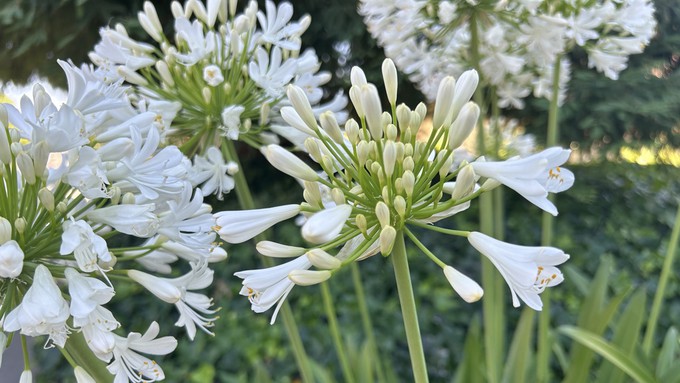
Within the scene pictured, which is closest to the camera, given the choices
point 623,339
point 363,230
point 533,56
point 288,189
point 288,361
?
point 363,230

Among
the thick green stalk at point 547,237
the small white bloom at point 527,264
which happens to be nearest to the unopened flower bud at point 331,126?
the small white bloom at point 527,264

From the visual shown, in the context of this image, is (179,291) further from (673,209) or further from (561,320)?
(673,209)

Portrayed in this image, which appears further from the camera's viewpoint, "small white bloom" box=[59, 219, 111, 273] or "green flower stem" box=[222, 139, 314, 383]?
"green flower stem" box=[222, 139, 314, 383]

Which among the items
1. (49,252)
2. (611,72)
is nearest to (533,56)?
(611,72)

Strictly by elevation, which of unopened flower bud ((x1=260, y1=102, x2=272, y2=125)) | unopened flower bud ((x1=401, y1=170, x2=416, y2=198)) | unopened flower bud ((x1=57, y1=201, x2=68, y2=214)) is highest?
unopened flower bud ((x1=57, y1=201, x2=68, y2=214))

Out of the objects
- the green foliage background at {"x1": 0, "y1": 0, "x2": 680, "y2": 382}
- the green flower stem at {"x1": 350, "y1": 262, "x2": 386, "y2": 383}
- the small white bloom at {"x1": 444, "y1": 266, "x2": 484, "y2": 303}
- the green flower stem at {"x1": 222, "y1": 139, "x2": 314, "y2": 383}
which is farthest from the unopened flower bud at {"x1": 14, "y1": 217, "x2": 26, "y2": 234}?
the green foliage background at {"x1": 0, "y1": 0, "x2": 680, "y2": 382}

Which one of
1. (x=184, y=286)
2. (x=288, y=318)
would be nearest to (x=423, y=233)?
(x=288, y=318)

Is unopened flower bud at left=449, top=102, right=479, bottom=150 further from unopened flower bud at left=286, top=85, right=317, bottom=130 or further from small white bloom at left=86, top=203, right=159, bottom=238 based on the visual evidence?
small white bloom at left=86, top=203, right=159, bottom=238
